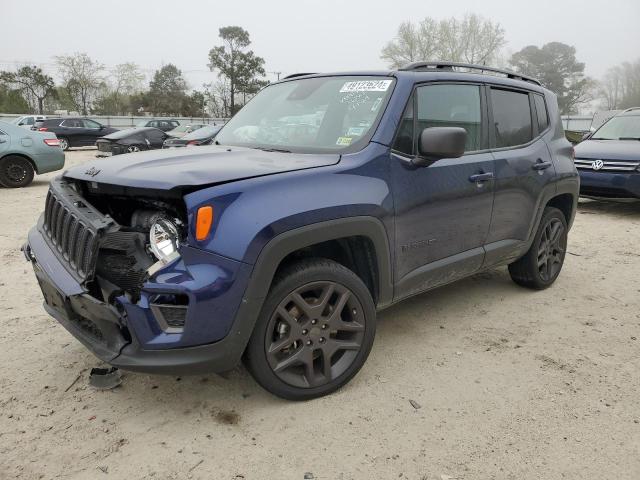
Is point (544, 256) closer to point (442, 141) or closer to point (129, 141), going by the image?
point (442, 141)

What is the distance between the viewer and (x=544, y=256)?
177 inches

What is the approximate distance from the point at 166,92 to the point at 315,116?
5829 centimetres

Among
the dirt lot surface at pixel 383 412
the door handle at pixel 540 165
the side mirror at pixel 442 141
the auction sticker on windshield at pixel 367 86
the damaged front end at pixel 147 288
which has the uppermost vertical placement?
the auction sticker on windshield at pixel 367 86

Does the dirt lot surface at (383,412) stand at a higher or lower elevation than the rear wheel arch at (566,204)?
lower

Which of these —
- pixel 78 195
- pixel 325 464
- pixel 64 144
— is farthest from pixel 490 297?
pixel 64 144

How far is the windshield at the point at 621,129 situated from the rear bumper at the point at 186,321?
351 inches

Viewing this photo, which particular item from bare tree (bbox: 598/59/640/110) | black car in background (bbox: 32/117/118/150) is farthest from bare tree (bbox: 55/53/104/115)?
bare tree (bbox: 598/59/640/110)

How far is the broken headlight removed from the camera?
2.30 m

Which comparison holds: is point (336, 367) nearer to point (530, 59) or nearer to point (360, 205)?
point (360, 205)

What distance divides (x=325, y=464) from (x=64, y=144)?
937 inches

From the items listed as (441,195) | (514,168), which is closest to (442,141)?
(441,195)

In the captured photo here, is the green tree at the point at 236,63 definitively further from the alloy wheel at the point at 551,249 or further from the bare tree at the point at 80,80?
the alloy wheel at the point at 551,249

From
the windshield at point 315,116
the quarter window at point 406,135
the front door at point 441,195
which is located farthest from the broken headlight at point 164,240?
the quarter window at point 406,135

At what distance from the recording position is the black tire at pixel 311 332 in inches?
98.0
